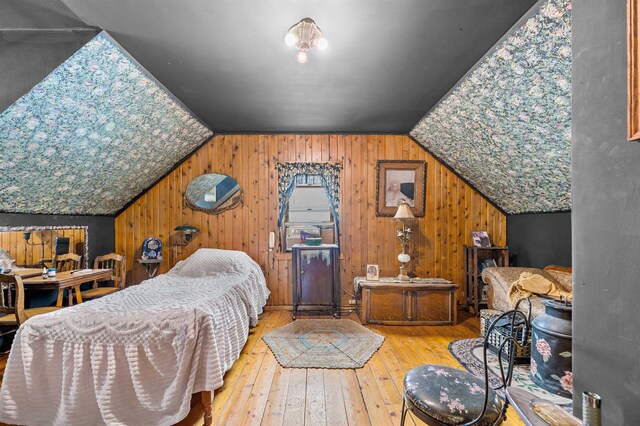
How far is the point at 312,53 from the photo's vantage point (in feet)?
8.15

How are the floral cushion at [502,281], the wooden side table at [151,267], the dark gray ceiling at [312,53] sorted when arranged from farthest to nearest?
the wooden side table at [151,267] < the floral cushion at [502,281] < the dark gray ceiling at [312,53]

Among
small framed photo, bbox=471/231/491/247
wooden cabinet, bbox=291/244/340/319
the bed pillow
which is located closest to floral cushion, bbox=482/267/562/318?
small framed photo, bbox=471/231/491/247

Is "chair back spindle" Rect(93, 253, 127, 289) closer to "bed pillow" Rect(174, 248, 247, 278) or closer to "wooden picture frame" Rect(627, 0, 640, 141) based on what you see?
"bed pillow" Rect(174, 248, 247, 278)

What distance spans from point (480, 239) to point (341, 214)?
2.03 m

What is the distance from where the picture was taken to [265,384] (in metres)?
2.52

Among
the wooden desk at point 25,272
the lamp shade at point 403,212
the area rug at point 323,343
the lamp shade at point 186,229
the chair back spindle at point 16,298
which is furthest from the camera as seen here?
the lamp shade at point 186,229

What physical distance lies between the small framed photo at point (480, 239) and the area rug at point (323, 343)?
2107mm

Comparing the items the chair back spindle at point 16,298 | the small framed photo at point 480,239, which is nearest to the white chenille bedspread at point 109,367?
the chair back spindle at point 16,298

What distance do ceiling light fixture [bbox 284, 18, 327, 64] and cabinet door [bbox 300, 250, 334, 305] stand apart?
2.59 meters

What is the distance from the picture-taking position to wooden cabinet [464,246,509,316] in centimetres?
434

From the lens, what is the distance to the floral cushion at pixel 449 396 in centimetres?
143

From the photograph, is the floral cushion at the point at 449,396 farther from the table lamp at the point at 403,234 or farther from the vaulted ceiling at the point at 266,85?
the table lamp at the point at 403,234

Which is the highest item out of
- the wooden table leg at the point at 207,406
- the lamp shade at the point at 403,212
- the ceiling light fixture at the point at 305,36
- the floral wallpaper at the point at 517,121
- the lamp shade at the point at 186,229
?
the ceiling light fixture at the point at 305,36

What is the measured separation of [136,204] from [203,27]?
3.36m
